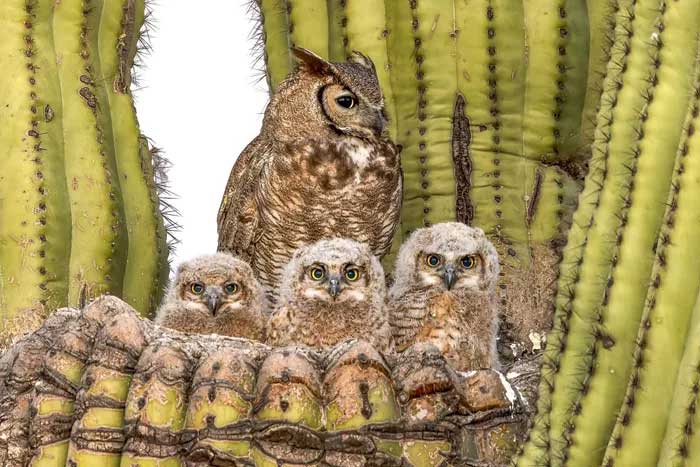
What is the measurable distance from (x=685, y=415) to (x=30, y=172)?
9.32ft

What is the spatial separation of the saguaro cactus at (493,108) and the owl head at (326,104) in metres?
0.17

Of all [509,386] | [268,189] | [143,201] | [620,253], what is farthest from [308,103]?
[620,253]

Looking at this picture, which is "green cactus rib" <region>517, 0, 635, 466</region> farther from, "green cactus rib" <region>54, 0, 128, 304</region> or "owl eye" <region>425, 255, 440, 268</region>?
"green cactus rib" <region>54, 0, 128, 304</region>

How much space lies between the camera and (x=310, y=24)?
217 inches

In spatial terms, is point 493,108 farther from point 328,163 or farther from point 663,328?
point 663,328

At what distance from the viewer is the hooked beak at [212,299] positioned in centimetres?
496

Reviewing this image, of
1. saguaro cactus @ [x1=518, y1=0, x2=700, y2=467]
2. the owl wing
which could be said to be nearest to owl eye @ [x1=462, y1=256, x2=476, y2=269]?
the owl wing

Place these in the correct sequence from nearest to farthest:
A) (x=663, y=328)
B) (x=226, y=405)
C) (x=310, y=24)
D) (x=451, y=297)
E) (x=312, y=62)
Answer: (x=663, y=328)
(x=226, y=405)
(x=451, y=297)
(x=312, y=62)
(x=310, y=24)

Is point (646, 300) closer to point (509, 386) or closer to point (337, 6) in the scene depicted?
point (509, 386)

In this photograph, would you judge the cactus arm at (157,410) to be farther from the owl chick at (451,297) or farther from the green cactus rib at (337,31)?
the green cactus rib at (337,31)

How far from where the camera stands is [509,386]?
3.98 metres

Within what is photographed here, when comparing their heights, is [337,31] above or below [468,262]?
above

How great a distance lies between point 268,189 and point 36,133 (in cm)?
89

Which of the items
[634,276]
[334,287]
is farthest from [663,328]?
[334,287]
